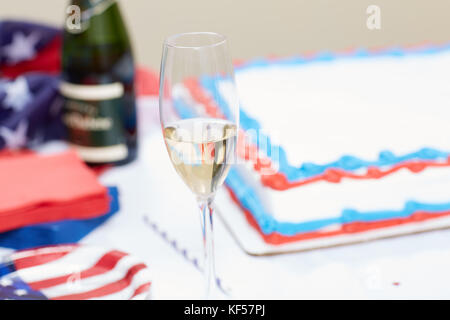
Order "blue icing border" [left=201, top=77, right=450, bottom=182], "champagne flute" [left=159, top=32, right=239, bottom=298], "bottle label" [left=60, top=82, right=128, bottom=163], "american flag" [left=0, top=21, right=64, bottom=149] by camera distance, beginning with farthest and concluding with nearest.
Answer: "american flag" [left=0, top=21, right=64, bottom=149], "bottle label" [left=60, top=82, right=128, bottom=163], "blue icing border" [left=201, top=77, right=450, bottom=182], "champagne flute" [left=159, top=32, right=239, bottom=298]

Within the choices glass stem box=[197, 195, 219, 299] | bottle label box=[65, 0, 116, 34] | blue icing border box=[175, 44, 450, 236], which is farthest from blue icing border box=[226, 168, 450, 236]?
bottle label box=[65, 0, 116, 34]

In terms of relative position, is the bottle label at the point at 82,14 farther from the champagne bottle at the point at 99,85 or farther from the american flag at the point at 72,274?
the american flag at the point at 72,274

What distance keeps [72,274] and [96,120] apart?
1.09 feet

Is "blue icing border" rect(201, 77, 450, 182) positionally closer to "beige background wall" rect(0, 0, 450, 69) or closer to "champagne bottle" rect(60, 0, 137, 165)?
"champagne bottle" rect(60, 0, 137, 165)

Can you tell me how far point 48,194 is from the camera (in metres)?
0.91

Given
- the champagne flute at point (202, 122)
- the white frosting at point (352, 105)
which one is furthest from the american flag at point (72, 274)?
the white frosting at point (352, 105)

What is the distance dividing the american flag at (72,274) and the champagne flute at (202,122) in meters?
0.14

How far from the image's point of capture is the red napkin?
871 mm

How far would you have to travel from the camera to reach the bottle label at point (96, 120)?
104 centimetres

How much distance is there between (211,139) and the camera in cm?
66

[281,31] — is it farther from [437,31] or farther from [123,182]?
[123,182]

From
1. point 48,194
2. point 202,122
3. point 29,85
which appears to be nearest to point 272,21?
point 29,85

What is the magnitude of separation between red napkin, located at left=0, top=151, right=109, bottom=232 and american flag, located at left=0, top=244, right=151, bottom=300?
72 mm

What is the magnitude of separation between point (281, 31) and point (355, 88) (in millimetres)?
1194
